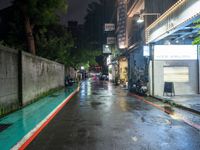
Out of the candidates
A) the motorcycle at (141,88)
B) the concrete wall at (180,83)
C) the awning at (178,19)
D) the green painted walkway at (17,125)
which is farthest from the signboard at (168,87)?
the green painted walkway at (17,125)

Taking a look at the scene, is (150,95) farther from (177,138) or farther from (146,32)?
(177,138)

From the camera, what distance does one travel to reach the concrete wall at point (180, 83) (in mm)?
22406

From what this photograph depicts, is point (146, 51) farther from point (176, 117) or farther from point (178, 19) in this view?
point (176, 117)

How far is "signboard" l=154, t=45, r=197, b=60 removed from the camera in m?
22.2

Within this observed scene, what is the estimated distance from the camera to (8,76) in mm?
13430

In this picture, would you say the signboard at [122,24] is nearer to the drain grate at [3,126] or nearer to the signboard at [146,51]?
the signboard at [146,51]

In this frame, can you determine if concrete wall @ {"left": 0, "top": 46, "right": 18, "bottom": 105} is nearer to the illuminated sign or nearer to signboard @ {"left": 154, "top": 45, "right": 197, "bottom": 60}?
signboard @ {"left": 154, "top": 45, "right": 197, "bottom": 60}

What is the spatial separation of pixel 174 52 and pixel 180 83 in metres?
2.35

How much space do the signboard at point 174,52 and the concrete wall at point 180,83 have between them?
39cm

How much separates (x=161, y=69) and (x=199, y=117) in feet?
35.4

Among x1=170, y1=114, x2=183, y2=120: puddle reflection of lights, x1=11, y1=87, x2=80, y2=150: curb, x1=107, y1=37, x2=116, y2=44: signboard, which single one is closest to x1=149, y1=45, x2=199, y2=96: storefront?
x1=170, y1=114, x2=183, y2=120: puddle reflection of lights

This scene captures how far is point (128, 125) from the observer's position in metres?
10.1

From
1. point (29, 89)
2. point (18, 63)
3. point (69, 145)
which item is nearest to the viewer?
point (69, 145)

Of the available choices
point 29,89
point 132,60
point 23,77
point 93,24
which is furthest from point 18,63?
point 93,24
